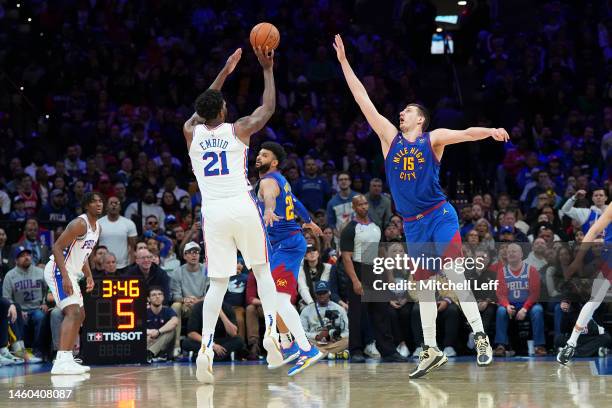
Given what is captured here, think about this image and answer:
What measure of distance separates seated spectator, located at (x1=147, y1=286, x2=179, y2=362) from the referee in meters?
2.39

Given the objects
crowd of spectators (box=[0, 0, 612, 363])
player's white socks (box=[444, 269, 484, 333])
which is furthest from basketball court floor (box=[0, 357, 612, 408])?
crowd of spectators (box=[0, 0, 612, 363])

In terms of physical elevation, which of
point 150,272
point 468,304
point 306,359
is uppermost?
point 150,272

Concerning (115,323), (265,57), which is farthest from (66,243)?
(265,57)

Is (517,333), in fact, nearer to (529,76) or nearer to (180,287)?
(180,287)

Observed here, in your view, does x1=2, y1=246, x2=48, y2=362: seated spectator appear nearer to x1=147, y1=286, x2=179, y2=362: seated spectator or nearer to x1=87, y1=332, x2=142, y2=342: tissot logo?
x1=147, y1=286, x2=179, y2=362: seated spectator

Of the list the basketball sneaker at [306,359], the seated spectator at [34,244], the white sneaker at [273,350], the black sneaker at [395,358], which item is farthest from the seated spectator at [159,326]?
the basketball sneaker at [306,359]

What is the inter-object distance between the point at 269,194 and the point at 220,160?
1226 millimetres

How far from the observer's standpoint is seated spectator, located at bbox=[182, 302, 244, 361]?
41.8 ft

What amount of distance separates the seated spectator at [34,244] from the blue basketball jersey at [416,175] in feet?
22.3

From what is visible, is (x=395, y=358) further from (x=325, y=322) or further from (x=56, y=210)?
(x=56, y=210)

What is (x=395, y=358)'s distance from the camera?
1195cm

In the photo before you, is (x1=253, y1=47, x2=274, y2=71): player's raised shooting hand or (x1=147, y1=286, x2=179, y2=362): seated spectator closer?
(x1=253, y1=47, x2=274, y2=71): player's raised shooting hand

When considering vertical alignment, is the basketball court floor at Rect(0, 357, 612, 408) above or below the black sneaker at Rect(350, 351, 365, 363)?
above

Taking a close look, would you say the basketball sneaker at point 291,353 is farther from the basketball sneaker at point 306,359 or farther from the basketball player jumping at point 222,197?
the basketball player jumping at point 222,197
